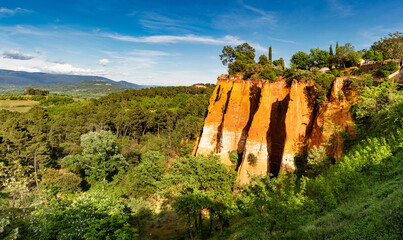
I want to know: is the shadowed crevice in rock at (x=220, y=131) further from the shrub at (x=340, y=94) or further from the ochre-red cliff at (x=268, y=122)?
the shrub at (x=340, y=94)

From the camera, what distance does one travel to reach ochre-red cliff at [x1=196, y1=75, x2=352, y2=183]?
941 inches

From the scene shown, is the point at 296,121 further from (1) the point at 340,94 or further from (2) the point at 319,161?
(2) the point at 319,161

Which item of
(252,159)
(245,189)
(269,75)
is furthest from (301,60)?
(245,189)

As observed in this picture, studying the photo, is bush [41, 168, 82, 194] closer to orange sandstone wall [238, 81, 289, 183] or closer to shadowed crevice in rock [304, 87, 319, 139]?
orange sandstone wall [238, 81, 289, 183]

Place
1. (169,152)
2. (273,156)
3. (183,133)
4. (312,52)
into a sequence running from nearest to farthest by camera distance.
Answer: (273,156)
(312,52)
(169,152)
(183,133)

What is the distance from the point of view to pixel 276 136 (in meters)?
29.8

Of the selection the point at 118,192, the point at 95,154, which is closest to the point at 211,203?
the point at 118,192

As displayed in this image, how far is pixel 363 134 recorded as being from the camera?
20.5 metres

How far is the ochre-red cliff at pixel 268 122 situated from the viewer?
941 inches

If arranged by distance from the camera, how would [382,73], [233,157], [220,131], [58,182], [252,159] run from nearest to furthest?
1. [382,73]
2. [252,159]
3. [233,157]
4. [58,182]
5. [220,131]

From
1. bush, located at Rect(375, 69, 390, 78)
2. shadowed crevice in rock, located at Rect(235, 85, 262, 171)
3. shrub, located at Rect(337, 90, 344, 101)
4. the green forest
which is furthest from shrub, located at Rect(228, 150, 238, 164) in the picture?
bush, located at Rect(375, 69, 390, 78)

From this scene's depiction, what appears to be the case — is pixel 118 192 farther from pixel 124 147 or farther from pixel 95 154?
pixel 124 147

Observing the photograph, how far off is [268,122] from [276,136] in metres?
2.49

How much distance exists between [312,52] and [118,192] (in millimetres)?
51609
